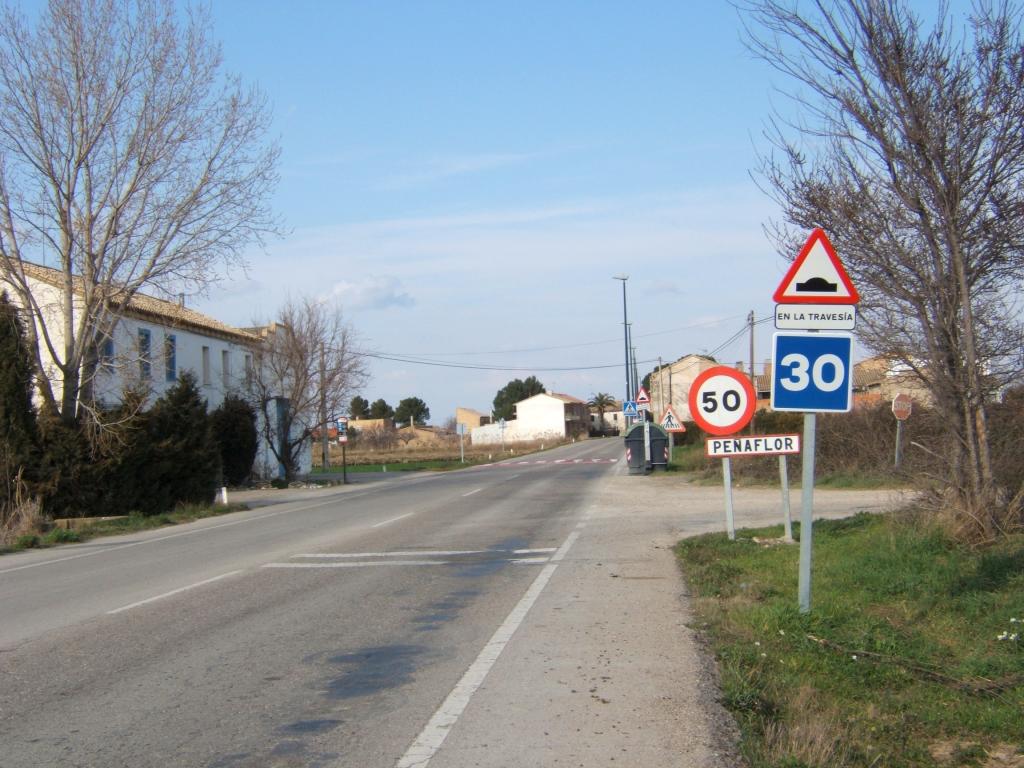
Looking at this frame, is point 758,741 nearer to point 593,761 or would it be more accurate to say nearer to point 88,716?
point 593,761

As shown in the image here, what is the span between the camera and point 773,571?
1002 cm

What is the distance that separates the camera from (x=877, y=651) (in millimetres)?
6723

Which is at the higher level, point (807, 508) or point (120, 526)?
point (807, 508)

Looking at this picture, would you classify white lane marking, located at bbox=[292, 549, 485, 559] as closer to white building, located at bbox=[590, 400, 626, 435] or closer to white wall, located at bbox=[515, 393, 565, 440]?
white wall, located at bbox=[515, 393, 565, 440]

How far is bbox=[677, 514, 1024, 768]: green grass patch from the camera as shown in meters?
5.11

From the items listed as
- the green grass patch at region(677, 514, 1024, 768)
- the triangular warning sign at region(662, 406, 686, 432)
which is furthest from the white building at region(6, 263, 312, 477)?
the green grass patch at region(677, 514, 1024, 768)

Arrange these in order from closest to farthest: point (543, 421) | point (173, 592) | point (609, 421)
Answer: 1. point (173, 592)
2. point (543, 421)
3. point (609, 421)

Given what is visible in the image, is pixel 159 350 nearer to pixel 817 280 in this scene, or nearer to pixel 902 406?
pixel 902 406

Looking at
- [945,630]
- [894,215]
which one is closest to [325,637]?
[945,630]

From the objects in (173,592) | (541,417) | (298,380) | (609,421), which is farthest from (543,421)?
(173,592)

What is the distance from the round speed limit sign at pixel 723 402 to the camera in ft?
37.7

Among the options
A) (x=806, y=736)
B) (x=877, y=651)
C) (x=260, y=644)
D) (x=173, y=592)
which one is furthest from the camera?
(x=173, y=592)

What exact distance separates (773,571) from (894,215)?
4.00 meters

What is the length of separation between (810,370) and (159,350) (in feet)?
86.1
